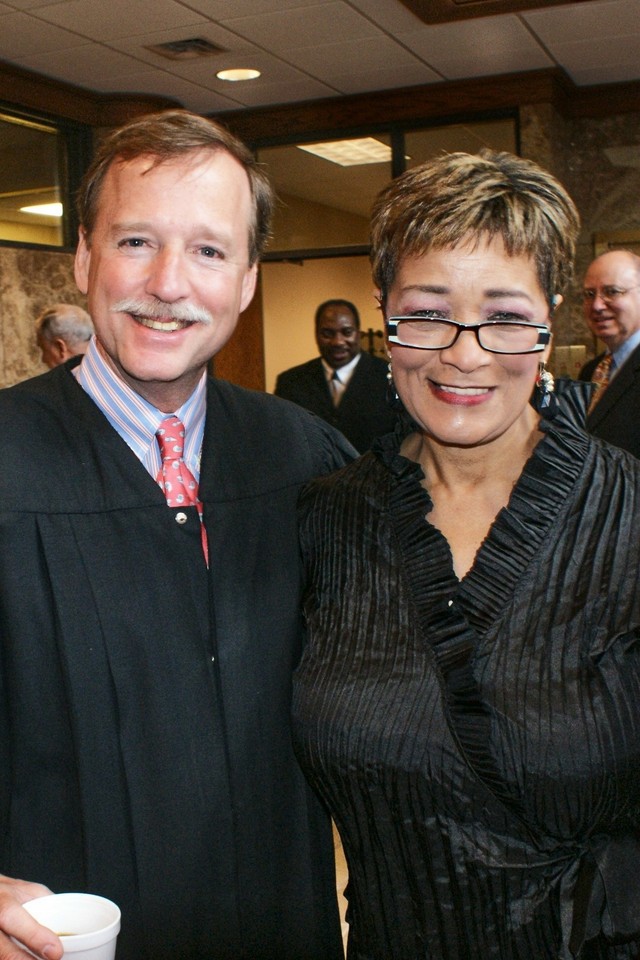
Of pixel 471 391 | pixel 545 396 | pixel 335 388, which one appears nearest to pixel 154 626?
pixel 471 391

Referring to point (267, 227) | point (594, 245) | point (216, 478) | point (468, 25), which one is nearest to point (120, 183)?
point (267, 227)

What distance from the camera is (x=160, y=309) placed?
165cm

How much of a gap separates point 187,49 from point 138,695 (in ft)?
18.3

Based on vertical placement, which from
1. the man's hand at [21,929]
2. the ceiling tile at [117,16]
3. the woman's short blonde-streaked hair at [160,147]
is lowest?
the man's hand at [21,929]

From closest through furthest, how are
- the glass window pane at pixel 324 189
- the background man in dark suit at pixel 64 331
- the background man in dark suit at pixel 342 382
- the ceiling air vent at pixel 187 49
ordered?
the background man in dark suit at pixel 64 331, the background man in dark suit at pixel 342 382, the ceiling air vent at pixel 187 49, the glass window pane at pixel 324 189

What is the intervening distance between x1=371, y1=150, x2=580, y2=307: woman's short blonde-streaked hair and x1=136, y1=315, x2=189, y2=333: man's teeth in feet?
1.14

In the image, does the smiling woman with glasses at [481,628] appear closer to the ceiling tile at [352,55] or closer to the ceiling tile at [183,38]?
the ceiling tile at [183,38]

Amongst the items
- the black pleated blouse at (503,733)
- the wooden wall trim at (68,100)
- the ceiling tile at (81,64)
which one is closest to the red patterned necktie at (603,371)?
the black pleated blouse at (503,733)

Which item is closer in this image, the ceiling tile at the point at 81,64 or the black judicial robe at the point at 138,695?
the black judicial robe at the point at 138,695

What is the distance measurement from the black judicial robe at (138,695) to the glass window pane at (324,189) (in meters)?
6.84

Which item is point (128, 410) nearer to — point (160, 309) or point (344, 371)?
point (160, 309)

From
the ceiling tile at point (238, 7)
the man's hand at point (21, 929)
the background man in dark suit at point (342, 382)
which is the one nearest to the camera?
the man's hand at point (21, 929)

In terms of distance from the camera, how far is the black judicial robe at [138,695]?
1.57 meters

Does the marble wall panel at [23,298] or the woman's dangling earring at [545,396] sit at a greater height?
the marble wall panel at [23,298]
